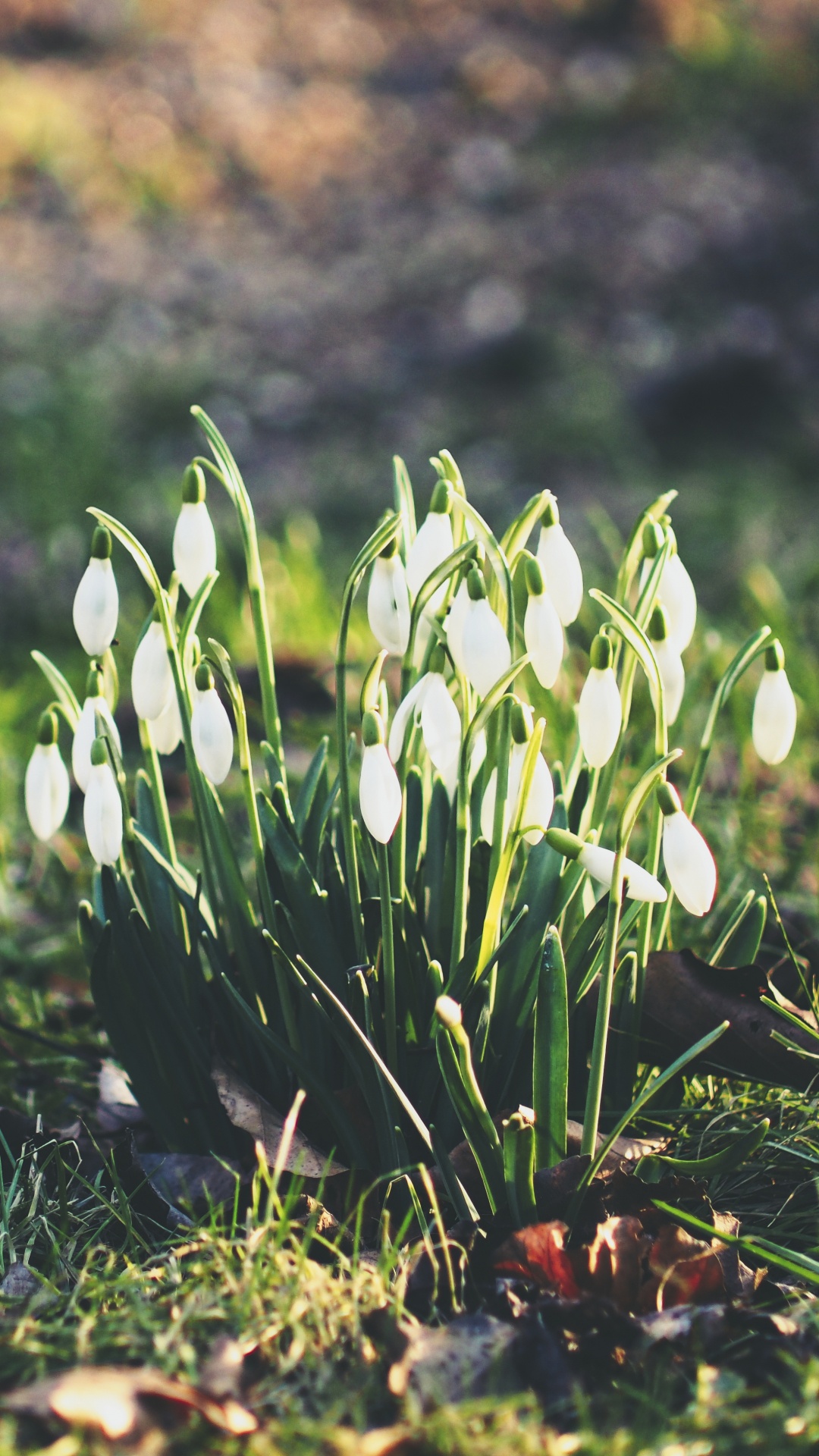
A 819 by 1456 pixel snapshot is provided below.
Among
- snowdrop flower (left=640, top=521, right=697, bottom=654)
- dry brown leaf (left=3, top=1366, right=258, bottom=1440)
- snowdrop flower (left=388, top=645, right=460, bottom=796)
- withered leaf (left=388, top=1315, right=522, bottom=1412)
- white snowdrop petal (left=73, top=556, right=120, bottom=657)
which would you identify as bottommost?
withered leaf (left=388, top=1315, right=522, bottom=1412)

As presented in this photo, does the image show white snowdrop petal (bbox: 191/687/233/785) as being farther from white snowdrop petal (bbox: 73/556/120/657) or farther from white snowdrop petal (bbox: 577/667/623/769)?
white snowdrop petal (bbox: 577/667/623/769)

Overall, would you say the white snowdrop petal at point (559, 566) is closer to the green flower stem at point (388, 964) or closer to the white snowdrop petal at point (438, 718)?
the white snowdrop petal at point (438, 718)

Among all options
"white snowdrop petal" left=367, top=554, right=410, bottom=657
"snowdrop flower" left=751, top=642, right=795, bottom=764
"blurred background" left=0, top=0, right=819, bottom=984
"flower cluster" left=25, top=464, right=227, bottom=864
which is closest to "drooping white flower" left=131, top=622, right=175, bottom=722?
"flower cluster" left=25, top=464, right=227, bottom=864

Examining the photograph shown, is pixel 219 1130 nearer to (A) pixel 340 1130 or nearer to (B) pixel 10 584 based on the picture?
(A) pixel 340 1130

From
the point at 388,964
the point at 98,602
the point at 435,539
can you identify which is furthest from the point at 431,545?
the point at 388,964

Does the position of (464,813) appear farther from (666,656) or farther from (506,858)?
(666,656)

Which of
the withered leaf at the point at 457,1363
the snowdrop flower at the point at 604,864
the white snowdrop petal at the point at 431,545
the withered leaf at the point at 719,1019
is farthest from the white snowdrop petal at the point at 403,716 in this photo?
the withered leaf at the point at 457,1363
